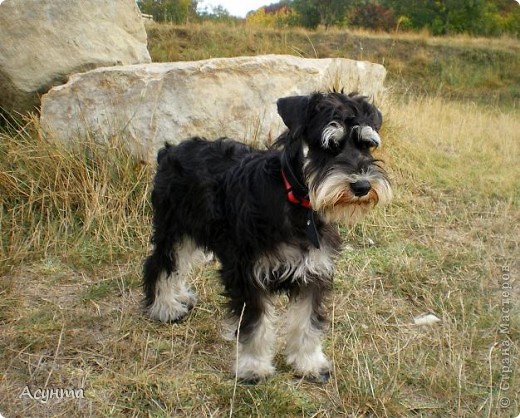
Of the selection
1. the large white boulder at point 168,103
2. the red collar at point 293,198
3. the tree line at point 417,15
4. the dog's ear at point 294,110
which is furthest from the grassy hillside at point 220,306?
the tree line at point 417,15

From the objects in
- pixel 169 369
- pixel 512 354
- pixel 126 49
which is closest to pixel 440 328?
pixel 512 354

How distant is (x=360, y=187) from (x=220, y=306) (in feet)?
6.81

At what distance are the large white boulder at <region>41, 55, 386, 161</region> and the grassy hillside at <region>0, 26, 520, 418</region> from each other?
0.31 meters

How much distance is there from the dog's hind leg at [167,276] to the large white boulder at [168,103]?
6.63ft

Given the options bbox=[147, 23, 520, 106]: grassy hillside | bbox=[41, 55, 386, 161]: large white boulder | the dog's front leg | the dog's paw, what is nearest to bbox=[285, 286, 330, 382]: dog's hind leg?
the dog's paw

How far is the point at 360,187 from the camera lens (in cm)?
315

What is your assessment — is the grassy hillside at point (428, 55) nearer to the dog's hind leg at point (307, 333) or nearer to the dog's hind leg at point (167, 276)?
the dog's hind leg at point (167, 276)

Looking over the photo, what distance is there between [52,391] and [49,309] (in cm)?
105

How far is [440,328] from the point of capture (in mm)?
4520

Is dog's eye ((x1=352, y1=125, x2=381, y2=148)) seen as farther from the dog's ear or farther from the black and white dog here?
the dog's ear

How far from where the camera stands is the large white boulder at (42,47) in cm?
701

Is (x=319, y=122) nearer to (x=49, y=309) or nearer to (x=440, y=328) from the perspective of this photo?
(x=440, y=328)

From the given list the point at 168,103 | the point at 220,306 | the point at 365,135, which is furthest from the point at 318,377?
the point at 168,103

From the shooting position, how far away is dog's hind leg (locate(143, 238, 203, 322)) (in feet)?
14.6
